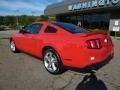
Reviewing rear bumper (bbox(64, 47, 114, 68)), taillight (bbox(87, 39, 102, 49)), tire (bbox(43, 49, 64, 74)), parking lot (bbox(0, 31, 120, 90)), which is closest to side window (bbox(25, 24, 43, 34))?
tire (bbox(43, 49, 64, 74))

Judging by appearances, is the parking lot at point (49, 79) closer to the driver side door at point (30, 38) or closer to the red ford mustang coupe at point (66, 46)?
the red ford mustang coupe at point (66, 46)

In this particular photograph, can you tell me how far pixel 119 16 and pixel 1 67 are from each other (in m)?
21.8

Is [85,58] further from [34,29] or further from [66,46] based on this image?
[34,29]

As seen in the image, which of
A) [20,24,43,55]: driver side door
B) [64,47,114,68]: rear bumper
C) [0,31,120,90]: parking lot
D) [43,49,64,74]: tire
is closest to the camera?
[0,31,120,90]: parking lot

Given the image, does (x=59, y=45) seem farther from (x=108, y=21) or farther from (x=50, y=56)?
(x=108, y=21)

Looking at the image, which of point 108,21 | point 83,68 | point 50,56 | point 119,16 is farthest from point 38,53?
point 108,21

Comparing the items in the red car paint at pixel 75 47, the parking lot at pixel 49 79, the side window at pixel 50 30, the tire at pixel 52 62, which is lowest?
the parking lot at pixel 49 79

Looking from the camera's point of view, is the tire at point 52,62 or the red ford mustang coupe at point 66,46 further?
the tire at point 52,62

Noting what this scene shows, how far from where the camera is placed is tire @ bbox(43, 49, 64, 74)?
18.2ft

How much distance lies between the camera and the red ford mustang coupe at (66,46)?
4.94 meters

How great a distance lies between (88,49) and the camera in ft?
16.0

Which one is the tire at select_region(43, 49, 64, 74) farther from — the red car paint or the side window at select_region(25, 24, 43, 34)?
the side window at select_region(25, 24, 43, 34)

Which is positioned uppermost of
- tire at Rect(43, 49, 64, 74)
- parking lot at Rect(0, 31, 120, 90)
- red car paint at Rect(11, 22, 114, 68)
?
red car paint at Rect(11, 22, 114, 68)

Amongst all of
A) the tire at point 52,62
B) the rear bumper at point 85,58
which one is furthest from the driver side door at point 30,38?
the rear bumper at point 85,58
